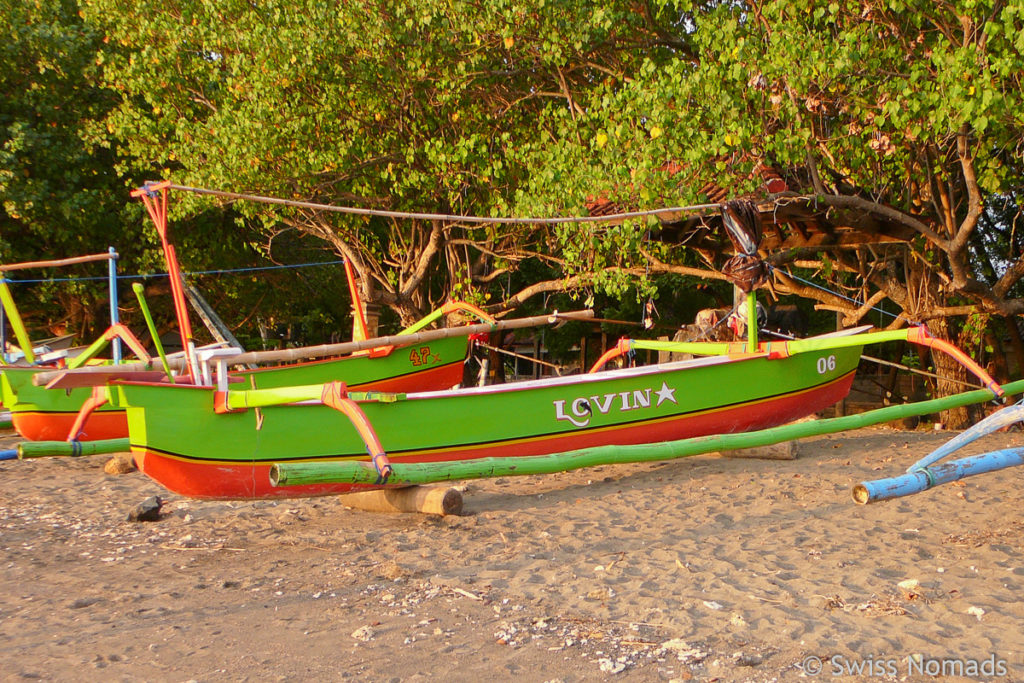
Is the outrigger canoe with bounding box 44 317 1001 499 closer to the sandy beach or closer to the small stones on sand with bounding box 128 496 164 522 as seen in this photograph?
the sandy beach

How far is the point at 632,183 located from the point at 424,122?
15.3 feet

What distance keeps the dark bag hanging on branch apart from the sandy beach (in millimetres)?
1813

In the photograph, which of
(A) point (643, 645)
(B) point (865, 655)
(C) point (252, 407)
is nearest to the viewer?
(B) point (865, 655)

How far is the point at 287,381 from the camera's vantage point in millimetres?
11070

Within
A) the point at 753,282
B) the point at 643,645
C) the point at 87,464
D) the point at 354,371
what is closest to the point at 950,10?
the point at 753,282

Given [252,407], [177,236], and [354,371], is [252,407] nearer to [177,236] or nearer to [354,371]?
[354,371]

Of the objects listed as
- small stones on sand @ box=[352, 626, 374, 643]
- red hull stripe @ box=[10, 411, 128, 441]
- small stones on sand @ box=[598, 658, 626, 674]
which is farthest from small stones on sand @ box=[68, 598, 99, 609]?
red hull stripe @ box=[10, 411, 128, 441]

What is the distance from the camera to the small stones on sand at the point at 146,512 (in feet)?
22.8

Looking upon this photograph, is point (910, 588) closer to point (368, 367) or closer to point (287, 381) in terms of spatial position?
point (368, 367)

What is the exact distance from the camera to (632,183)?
341 inches

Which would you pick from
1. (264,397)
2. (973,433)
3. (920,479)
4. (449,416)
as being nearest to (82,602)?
(264,397)

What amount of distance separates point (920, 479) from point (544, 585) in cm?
228

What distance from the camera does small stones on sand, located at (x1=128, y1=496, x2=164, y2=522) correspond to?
22.8 ft

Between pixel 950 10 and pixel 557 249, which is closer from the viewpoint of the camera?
pixel 950 10
